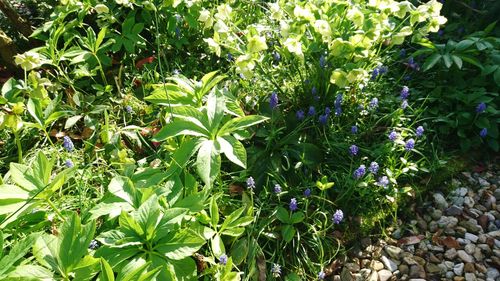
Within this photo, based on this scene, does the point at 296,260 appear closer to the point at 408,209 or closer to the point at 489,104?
the point at 408,209

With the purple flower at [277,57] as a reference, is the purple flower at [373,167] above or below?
below

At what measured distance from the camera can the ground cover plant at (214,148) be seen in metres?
1.46

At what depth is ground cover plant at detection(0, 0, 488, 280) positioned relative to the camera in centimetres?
146

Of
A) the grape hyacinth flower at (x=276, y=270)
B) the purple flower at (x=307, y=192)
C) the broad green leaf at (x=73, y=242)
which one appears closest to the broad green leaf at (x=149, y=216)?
the broad green leaf at (x=73, y=242)

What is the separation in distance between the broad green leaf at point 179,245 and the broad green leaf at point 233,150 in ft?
0.97

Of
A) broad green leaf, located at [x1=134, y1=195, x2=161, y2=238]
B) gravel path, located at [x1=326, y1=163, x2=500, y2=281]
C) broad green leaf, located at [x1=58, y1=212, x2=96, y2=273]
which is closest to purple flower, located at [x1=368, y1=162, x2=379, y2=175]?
gravel path, located at [x1=326, y1=163, x2=500, y2=281]

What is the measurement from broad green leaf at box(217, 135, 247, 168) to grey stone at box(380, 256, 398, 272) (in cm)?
75

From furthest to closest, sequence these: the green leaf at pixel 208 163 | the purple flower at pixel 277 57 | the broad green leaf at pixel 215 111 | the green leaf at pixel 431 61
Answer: the purple flower at pixel 277 57 → the green leaf at pixel 431 61 → the broad green leaf at pixel 215 111 → the green leaf at pixel 208 163

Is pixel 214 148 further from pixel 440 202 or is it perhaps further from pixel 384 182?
pixel 440 202

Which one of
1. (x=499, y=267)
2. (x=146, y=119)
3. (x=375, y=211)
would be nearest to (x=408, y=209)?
(x=375, y=211)

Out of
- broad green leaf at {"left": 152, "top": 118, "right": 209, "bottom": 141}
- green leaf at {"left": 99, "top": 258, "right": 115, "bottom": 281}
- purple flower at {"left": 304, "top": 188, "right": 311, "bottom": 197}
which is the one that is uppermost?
broad green leaf at {"left": 152, "top": 118, "right": 209, "bottom": 141}

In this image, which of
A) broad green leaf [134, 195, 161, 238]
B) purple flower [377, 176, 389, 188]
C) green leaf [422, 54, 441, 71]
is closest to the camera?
broad green leaf [134, 195, 161, 238]

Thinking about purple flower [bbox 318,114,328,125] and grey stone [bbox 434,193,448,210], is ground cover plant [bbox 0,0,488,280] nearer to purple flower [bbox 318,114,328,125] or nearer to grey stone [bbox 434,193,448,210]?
purple flower [bbox 318,114,328,125]

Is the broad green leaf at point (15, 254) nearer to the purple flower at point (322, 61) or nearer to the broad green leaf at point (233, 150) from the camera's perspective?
the broad green leaf at point (233, 150)
